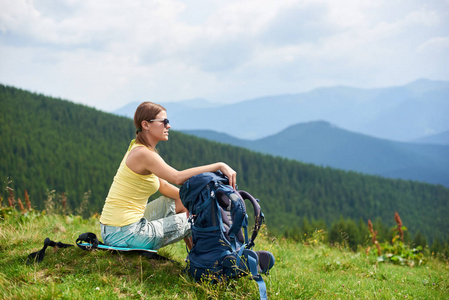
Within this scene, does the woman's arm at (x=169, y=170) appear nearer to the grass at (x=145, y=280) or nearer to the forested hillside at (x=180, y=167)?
the grass at (x=145, y=280)

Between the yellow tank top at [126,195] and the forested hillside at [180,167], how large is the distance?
56862 millimetres

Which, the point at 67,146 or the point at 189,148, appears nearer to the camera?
the point at 67,146

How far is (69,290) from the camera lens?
355 cm

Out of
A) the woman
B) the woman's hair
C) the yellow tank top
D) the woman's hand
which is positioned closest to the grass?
the woman

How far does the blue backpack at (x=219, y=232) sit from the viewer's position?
368 cm

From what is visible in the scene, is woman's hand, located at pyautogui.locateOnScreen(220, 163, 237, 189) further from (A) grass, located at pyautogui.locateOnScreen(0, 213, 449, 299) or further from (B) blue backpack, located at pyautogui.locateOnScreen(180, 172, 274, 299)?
(A) grass, located at pyautogui.locateOnScreen(0, 213, 449, 299)

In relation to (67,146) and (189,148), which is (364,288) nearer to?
(67,146)

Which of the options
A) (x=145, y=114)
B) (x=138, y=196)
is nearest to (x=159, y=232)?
(x=138, y=196)

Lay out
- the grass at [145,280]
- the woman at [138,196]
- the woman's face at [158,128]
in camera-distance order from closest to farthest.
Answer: the grass at [145,280], the woman at [138,196], the woman's face at [158,128]

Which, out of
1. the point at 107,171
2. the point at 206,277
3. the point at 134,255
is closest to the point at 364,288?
the point at 206,277

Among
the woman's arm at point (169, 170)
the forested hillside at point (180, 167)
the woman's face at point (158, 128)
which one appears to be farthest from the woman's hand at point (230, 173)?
the forested hillside at point (180, 167)

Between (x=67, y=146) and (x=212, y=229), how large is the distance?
80017 mm

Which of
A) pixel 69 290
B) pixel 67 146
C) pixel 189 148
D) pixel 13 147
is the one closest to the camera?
pixel 69 290

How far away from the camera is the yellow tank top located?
4.13m
